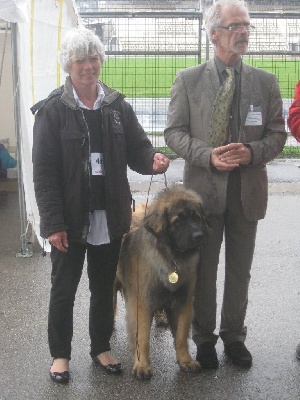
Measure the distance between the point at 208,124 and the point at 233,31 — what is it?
589mm

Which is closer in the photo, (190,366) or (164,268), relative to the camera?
(164,268)

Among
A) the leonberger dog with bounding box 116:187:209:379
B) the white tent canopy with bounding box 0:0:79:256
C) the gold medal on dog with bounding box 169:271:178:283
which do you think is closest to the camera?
the leonberger dog with bounding box 116:187:209:379

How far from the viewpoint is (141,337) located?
14.8 feet

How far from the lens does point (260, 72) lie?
4.52 metres

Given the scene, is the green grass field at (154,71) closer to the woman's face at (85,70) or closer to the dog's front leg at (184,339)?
the woman's face at (85,70)

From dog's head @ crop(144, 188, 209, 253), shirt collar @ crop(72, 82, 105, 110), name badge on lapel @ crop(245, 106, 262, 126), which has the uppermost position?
shirt collar @ crop(72, 82, 105, 110)

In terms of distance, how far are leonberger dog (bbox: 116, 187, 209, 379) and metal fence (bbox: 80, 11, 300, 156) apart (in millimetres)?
7259

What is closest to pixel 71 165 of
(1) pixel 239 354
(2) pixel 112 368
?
(2) pixel 112 368

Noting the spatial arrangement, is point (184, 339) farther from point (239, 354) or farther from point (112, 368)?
Result: point (112, 368)

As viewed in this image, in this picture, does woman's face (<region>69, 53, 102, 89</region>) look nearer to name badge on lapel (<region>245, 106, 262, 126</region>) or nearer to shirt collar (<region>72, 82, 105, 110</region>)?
shirt collar (<region>72, 82, 105, 110</region>)

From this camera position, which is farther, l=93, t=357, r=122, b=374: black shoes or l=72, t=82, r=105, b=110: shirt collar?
l=93, t=357, r=122, b=374: black shoes

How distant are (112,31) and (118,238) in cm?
807

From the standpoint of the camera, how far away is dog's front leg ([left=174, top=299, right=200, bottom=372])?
4547 millimetres

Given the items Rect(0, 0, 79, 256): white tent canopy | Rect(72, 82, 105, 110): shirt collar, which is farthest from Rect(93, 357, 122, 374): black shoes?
→ Rect(0, 0, 79, 256): white tent canopy
